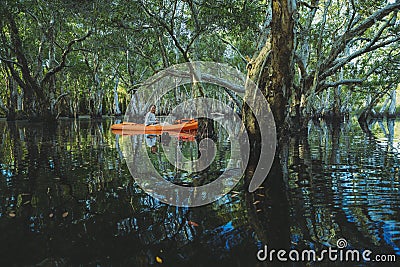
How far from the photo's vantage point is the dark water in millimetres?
3027

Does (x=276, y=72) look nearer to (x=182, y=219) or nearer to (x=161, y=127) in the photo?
Result: (x=182, y=219)

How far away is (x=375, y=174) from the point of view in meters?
6.33

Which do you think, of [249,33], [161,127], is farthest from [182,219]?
[161,127]

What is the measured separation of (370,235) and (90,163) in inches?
252

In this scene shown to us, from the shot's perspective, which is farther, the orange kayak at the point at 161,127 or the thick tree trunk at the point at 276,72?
the orange kayak at the point at 161,127

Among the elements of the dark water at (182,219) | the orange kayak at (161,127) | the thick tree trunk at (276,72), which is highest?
the thick tree trunk at (276,72)

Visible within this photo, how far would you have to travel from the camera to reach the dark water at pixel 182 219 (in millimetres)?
3027

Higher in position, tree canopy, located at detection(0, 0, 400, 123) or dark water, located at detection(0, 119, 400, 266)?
tree canopy, located at detection(0, 0, 400, 123)

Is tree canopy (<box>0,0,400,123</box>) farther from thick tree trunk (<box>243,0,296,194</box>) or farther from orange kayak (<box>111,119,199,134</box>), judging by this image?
orange kayak (<box>111,119,199,134</box>)

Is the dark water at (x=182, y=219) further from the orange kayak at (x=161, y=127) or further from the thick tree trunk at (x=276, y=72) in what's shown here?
the orange kayak at (x=161, y=127)

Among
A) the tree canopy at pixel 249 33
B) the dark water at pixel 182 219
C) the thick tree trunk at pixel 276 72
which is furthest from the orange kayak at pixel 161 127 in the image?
the dark water at pixel 182 219

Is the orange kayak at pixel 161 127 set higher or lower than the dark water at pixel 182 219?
higher

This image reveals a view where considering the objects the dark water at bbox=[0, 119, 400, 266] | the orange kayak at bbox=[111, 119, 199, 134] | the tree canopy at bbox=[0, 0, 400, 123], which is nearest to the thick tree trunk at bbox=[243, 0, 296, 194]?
the tree canopy at bbox=[0, 0, 400, 123]

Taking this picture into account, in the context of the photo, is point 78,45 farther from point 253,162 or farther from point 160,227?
point 160,227
